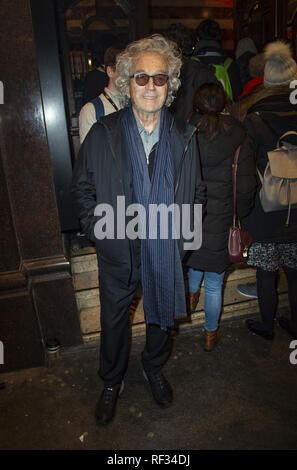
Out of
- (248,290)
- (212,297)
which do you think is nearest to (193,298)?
(212,297)

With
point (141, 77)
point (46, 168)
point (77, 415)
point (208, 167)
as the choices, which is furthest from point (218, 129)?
point (77, 415)

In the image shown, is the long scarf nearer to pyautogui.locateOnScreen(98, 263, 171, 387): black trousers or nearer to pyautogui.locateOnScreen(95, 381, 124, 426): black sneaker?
pyautogui.locateOnScreen(98, 263, 171, 387): black trousers

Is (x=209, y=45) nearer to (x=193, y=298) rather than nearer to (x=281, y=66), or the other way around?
(x=281, y=66)

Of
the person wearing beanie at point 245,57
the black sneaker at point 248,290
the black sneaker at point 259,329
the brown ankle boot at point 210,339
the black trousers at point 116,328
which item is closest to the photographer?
the black trousers at point 116,328

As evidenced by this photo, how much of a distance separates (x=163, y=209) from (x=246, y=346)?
5.62 feet

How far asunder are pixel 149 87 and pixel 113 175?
0.57 metres

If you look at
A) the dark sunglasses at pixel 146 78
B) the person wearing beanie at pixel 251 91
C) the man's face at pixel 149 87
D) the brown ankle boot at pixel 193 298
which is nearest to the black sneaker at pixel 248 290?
the brown ankle boot at pixel 193 298

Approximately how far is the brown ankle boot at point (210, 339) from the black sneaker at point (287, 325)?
2.40 feet

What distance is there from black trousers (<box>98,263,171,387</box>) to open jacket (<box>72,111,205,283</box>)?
0.12m

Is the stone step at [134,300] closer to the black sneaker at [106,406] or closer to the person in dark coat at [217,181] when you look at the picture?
the person in dark coat at [217,181]

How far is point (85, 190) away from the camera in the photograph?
2.07 metres

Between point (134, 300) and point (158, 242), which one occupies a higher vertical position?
point (158, 242)

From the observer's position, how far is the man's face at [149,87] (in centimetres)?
196

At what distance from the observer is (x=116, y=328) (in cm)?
222
